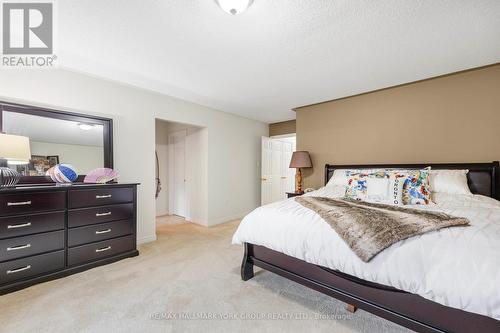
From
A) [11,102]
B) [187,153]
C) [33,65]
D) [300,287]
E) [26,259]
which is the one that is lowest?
[300,287]

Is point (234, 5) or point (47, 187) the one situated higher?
point (234, 5)

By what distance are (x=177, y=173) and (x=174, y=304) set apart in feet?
11.9

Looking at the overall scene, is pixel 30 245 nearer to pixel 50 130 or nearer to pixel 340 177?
pixel 50 130

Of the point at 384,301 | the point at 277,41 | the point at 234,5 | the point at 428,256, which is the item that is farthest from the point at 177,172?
the point at 428,256

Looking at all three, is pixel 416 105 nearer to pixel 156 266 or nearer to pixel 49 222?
pixel 156 266

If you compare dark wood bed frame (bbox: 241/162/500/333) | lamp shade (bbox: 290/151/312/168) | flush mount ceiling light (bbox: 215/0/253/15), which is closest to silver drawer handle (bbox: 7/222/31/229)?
dark wood bed frame (bbox: 241/162/500/333)

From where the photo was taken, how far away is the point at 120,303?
5.97ft

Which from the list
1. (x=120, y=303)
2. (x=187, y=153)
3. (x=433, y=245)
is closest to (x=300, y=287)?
(x=433, y=245)

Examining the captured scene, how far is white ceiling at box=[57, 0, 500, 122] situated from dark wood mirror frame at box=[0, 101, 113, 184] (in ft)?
1.88

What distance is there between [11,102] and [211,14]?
7.62ft

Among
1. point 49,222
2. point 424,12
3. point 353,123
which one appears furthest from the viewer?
point 353,123

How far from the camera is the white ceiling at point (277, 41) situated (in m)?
1.70

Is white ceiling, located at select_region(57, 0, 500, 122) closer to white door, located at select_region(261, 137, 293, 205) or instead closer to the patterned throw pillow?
the patterned throw pillow

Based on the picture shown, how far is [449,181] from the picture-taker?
2568mm
